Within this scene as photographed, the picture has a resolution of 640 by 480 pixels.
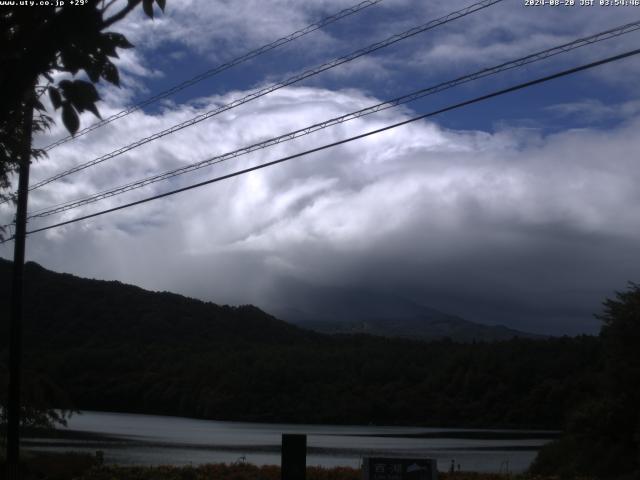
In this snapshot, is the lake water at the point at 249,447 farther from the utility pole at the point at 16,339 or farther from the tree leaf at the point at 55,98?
the tree leaf at the point at 55,98

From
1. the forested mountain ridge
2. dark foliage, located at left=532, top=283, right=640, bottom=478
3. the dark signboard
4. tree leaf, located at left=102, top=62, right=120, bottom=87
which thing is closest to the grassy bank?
dark foliage, located at left=532, top=283, right=640, bottom=478

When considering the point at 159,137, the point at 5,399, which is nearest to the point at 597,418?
the point at 159,137

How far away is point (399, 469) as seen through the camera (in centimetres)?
1215

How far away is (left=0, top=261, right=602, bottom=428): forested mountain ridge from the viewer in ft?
197

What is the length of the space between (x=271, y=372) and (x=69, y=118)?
64780mm

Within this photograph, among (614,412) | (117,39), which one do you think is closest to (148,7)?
(117,39)

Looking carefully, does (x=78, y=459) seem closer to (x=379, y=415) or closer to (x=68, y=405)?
(x=68, y=405)

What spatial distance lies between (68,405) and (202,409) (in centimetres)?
5081

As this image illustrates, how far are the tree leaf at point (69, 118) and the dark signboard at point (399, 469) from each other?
27.0ft

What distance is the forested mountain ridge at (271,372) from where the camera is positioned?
59906 mm

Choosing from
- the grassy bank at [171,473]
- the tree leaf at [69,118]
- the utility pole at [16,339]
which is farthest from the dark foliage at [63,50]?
the grassy bank at [171,473]

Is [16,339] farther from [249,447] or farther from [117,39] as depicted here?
[249,447]

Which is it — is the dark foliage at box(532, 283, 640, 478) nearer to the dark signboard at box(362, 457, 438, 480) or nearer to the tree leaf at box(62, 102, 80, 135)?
the dark signboard at box(362, 457, 438, 480)

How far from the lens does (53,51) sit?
4.85m
